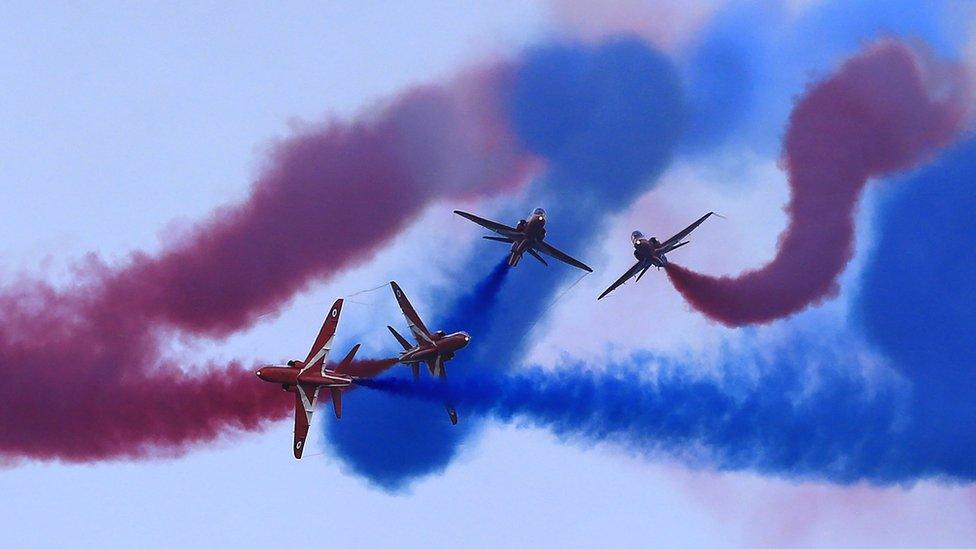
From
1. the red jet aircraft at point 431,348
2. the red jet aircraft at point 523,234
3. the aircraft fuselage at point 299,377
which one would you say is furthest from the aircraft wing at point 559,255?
the aircraft fuselage at point 299,377

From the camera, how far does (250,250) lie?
52.2m

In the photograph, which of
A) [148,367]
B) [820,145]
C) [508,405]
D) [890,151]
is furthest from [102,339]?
[890,151]

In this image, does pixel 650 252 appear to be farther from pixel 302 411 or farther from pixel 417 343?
pixel 302 411

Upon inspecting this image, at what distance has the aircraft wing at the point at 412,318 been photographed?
51.7 meters

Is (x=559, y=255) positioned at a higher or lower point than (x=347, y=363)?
higher

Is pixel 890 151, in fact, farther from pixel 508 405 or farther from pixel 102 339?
pixel 102 339

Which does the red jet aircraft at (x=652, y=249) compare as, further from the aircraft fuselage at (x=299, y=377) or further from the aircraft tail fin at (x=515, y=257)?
the aircraft fuselage at (x=299, y=377)

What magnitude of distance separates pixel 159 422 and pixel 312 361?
6787 millimetres

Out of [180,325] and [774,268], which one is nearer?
[180,325]

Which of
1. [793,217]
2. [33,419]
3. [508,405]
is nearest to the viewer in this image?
[33,419]

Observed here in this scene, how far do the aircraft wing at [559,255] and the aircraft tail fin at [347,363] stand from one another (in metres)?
9.97

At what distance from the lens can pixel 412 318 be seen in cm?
5247

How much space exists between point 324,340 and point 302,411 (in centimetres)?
309

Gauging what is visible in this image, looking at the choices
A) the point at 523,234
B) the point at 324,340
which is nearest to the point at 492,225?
the point at 523,234
